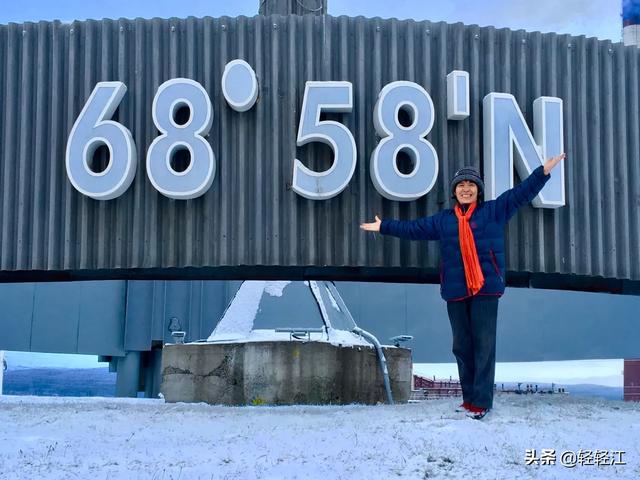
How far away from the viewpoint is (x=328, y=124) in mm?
8914

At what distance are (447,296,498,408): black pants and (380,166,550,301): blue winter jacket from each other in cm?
13

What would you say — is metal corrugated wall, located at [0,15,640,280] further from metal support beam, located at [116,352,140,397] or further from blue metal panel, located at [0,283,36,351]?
blue metal panel, located at [0,283,36,351]

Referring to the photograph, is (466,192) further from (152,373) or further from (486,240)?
(152,373)

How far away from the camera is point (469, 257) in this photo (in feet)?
23.6

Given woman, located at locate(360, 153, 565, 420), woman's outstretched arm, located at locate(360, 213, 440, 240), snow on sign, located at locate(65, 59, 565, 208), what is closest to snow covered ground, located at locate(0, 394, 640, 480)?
woman, located at locate(360, 153, 565, 420)

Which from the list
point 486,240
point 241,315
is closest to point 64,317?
point 241,315

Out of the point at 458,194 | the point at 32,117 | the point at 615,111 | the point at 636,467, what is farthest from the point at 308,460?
the point at 615,111

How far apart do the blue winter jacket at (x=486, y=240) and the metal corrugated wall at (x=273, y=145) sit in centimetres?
171

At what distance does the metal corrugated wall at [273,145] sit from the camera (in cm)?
910

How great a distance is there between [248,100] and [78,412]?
403cm

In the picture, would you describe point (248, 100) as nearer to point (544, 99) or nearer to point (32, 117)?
point (32, 117)

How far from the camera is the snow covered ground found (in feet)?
16.3

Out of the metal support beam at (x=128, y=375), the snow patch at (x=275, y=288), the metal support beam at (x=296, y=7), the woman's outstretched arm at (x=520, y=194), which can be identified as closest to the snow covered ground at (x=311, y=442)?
the woman's outstretched arm at (x=520, y=194)

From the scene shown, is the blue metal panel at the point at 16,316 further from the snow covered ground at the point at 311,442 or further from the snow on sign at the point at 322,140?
the snow covered ground at the point at 311,442
